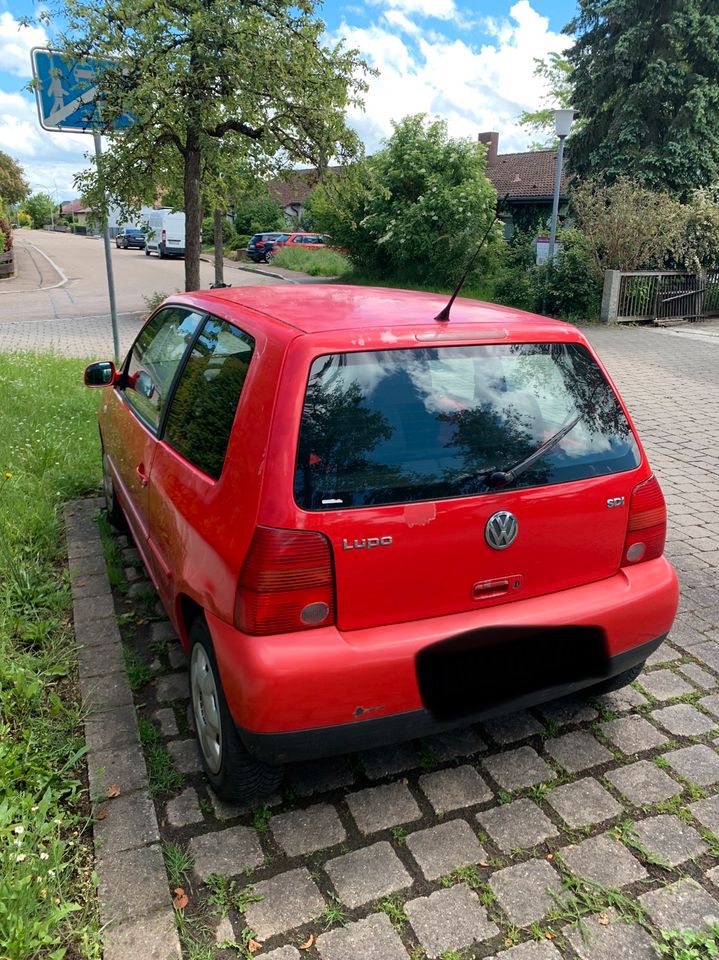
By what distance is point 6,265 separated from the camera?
2995 cm

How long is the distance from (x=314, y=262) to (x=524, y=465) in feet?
107

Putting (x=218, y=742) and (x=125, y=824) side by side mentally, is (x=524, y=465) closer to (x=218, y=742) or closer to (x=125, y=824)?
(x=218, y=742)

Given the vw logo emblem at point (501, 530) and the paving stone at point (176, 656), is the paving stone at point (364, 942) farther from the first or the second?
the paving stone at point (176, 656)

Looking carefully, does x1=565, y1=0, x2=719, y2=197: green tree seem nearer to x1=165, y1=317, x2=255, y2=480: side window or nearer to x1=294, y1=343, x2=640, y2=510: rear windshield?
x1=294, y1=343, x2=640, y2=510: rear windshield

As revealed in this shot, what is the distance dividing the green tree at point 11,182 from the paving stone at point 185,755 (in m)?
49.5

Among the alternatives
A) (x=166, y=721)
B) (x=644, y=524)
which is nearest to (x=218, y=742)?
(x=166, y=721)

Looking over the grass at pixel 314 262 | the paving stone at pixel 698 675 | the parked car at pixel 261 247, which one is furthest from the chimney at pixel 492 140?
the paving stone at pixel 698 675

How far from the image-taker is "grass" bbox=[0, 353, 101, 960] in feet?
7.03

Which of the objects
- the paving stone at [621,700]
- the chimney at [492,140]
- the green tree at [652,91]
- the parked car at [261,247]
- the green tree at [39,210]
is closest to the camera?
the paving stone at [621,700]

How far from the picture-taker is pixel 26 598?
4055 millimetres

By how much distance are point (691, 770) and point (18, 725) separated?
8.58 feet

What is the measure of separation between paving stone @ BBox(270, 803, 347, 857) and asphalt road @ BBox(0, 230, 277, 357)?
11023 millimetres

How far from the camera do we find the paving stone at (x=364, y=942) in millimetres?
2115

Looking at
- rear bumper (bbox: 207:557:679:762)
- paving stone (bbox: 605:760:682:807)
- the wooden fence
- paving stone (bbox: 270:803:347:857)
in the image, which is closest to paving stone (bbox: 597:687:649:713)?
paving stone (bbox: 605:760:682:807)
